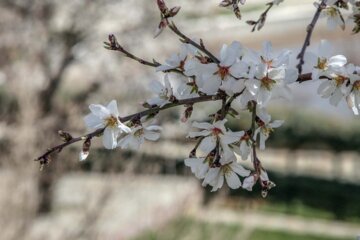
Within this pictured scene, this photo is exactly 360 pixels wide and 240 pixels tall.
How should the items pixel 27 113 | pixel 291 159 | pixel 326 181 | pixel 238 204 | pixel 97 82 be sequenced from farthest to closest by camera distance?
pixel 291 159 → pixel 326 181 → pixel 238 204 → pixel 97 82 → pixel 27 113

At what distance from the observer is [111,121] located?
52.1 inches

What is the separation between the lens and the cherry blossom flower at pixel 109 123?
1312mm

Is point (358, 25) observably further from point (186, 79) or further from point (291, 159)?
point (291, 159)

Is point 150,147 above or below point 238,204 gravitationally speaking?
above

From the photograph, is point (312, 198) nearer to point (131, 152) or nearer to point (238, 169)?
point (131, 152)

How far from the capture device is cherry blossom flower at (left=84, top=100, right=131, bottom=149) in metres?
1.31

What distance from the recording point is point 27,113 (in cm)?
558

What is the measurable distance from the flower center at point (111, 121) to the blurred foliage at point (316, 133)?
33.1 feet

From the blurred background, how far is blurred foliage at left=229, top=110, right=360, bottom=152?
0.02 metres

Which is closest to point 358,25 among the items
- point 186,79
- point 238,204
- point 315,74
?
point 315,74

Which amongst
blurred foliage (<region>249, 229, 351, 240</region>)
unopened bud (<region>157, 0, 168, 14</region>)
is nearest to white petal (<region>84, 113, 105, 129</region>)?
unopened bud (<region>157, 0, 168, 14</region>)

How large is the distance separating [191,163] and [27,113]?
14.5ft

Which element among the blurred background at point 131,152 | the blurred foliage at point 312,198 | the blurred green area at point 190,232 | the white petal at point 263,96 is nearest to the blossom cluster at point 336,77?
the white petal at point 263,96

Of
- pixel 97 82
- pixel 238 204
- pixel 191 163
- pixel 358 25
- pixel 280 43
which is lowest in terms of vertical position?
pixel 238 204
